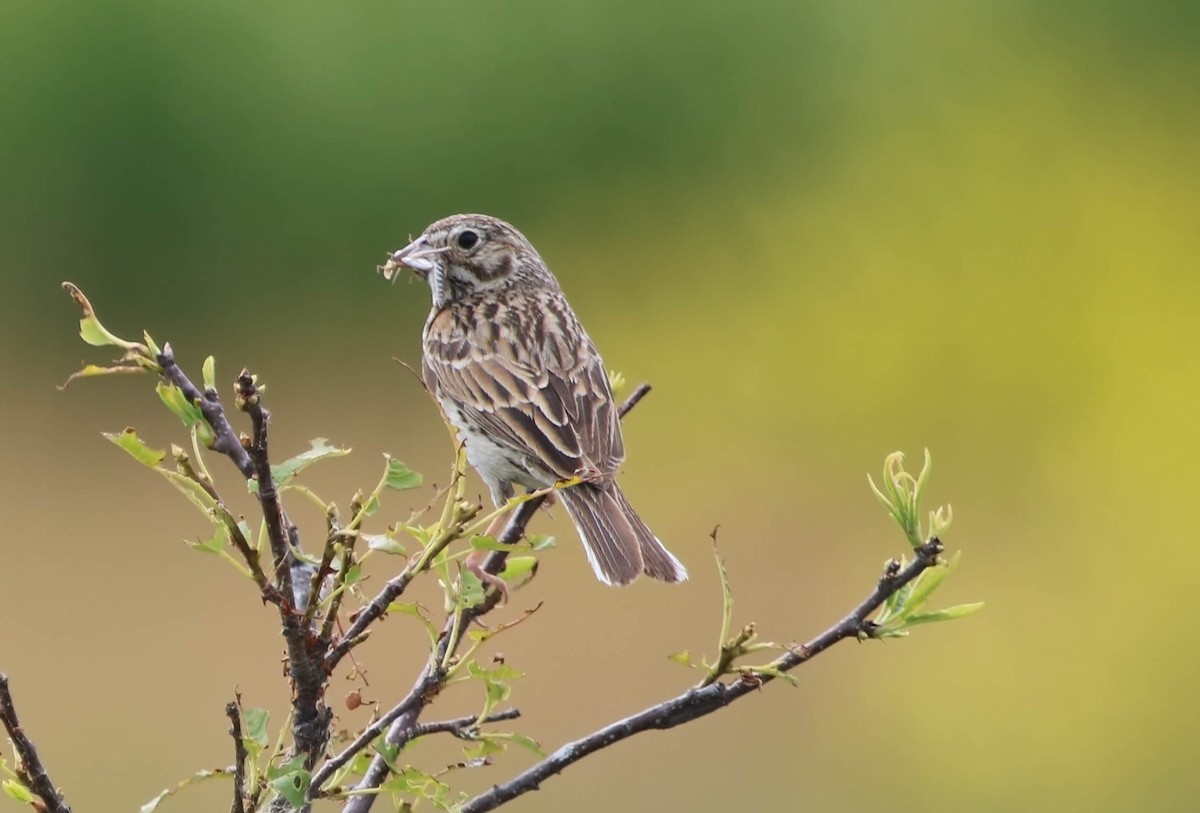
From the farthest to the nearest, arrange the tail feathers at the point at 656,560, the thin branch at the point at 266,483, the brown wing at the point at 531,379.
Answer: the brown wing at the point at 531,379 → the tail feathers at the point at 656,560 → the thin branch at the point at 266,483

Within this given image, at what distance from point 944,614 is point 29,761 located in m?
0.98

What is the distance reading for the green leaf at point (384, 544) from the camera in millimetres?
1630

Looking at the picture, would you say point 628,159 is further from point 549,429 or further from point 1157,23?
point 549,429

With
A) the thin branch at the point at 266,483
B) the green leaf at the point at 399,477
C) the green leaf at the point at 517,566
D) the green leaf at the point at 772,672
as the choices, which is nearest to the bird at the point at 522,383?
the green leaf at the point at 517,566

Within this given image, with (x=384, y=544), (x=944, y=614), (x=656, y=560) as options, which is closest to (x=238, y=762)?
(x=384, y=544)

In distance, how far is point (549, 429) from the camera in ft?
12.8

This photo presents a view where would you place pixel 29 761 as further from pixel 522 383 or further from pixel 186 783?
pixel 522 383

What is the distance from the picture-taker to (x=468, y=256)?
4699 millimetres

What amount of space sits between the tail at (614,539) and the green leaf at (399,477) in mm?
1469

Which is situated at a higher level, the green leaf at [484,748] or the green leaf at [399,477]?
the green leaf at [399,477]

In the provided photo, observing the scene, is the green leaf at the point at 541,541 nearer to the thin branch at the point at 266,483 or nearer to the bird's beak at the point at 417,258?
the thin branch at the point at 266,483

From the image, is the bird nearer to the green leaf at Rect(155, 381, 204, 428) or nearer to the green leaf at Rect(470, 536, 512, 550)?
the green leaf at Rect(470, 536, 512, 550)

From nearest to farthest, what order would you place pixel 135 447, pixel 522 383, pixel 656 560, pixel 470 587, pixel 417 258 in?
pixel 135 447 → pixel 470 587 → pixel 656 560 → pixel 522 383 → pixel 417 258

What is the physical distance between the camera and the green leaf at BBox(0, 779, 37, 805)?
67.1 inches
